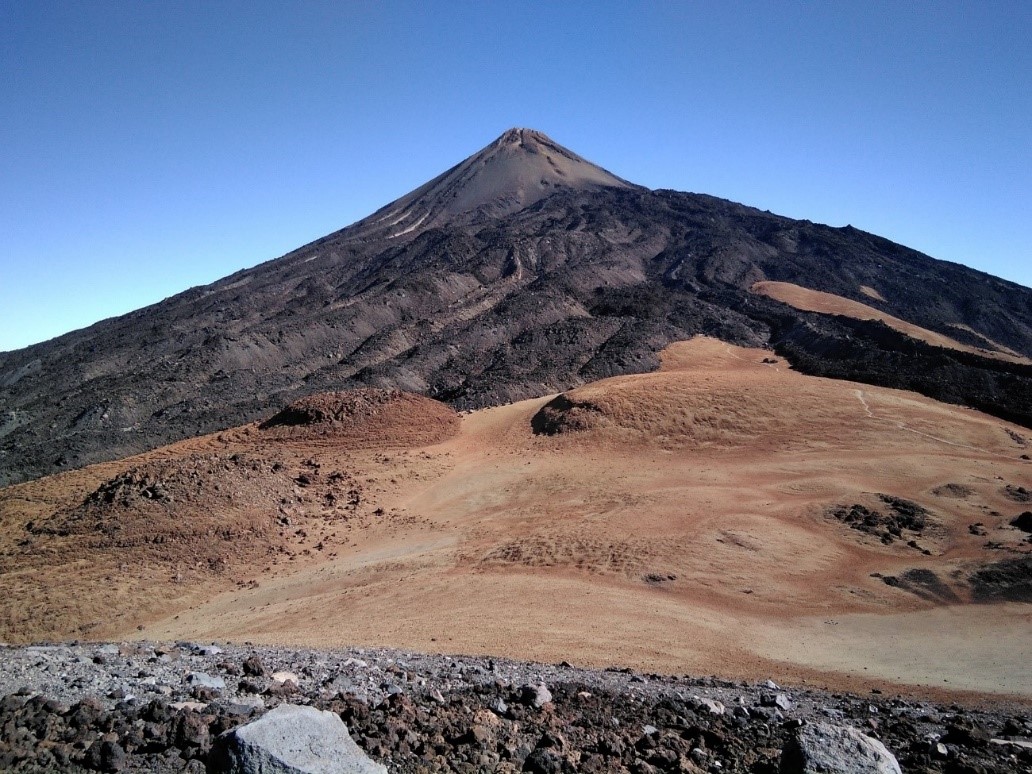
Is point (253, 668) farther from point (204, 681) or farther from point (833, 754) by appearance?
point (833, 754)

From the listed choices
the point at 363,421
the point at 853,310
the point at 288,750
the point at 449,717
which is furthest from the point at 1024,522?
the point at 853,310

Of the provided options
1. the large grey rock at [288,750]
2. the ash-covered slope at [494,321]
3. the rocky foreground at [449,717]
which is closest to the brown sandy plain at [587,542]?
the rocky foreground at [449,717]

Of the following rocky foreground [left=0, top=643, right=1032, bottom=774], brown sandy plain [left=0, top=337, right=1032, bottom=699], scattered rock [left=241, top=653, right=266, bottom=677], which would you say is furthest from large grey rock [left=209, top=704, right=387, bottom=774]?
brown sandy plain [left=0, top=337, right=1032, bottom=699]

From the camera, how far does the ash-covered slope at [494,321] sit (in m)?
33.4

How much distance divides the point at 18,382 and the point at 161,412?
1839 cm

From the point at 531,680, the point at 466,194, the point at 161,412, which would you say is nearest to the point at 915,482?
the point at 531,680

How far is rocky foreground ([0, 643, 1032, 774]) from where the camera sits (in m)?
5.35

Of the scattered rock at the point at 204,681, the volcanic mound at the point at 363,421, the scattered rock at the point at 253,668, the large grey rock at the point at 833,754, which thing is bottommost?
the large grey rock at the point at 833,754

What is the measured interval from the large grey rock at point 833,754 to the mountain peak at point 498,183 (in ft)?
256

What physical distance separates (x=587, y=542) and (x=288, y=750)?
12.7 meters

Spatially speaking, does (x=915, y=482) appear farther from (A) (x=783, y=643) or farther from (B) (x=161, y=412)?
(B) (x=161, y=412)

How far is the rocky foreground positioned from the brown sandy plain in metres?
1.99

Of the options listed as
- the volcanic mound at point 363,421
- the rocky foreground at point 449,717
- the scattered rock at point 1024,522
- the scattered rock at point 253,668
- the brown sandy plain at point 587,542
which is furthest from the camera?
the volcanic mound at point 363,421

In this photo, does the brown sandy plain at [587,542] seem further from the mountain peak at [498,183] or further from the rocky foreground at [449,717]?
the mountain peak at [498,183]
